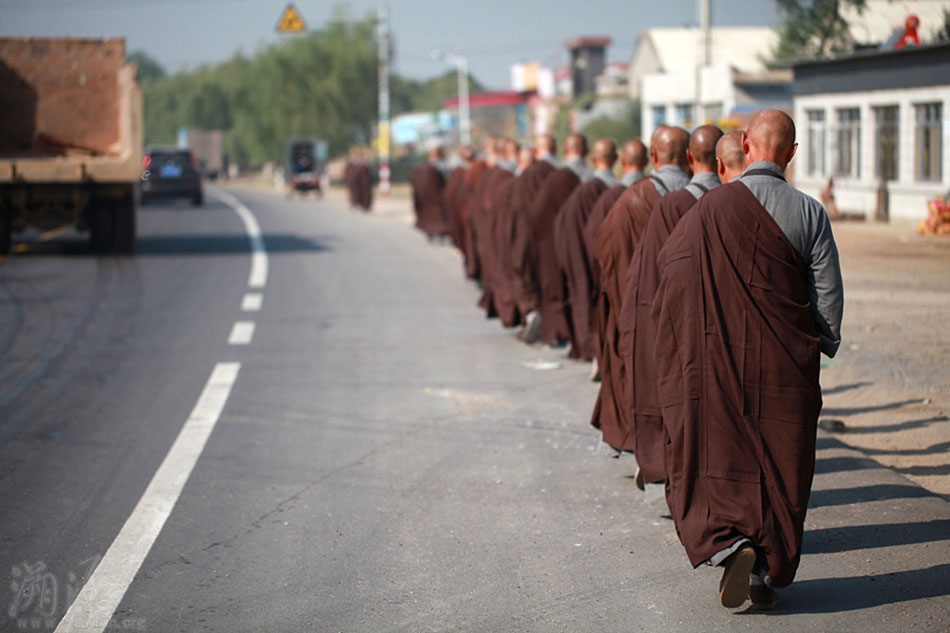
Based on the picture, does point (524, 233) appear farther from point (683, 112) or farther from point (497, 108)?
point (497, 108)

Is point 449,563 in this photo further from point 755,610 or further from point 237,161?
point 237,161

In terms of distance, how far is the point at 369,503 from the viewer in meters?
6.15

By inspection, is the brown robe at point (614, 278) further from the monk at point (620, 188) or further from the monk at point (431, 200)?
the monk at point (431, 200)

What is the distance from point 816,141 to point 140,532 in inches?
1020

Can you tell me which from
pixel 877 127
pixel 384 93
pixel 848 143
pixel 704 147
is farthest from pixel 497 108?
pixel 704 147

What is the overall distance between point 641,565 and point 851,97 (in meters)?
23.7

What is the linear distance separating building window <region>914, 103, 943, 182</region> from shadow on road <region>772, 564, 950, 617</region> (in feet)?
65.5

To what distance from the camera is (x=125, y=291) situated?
1584cm

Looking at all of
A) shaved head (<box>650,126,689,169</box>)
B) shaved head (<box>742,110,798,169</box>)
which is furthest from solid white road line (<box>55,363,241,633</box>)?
shaved head (<box>650,126,689,169</box>)

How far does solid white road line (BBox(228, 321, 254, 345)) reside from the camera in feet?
38.4

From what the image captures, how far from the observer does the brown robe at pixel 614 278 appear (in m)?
6.50

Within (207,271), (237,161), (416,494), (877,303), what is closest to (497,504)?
(416,494)

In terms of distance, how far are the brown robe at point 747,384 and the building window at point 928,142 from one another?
20325 millimetres

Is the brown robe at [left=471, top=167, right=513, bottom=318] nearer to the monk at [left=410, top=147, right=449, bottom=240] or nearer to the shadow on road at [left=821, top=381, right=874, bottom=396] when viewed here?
the shadow on road at [left=821, top=381, right=874, bottom=396]
